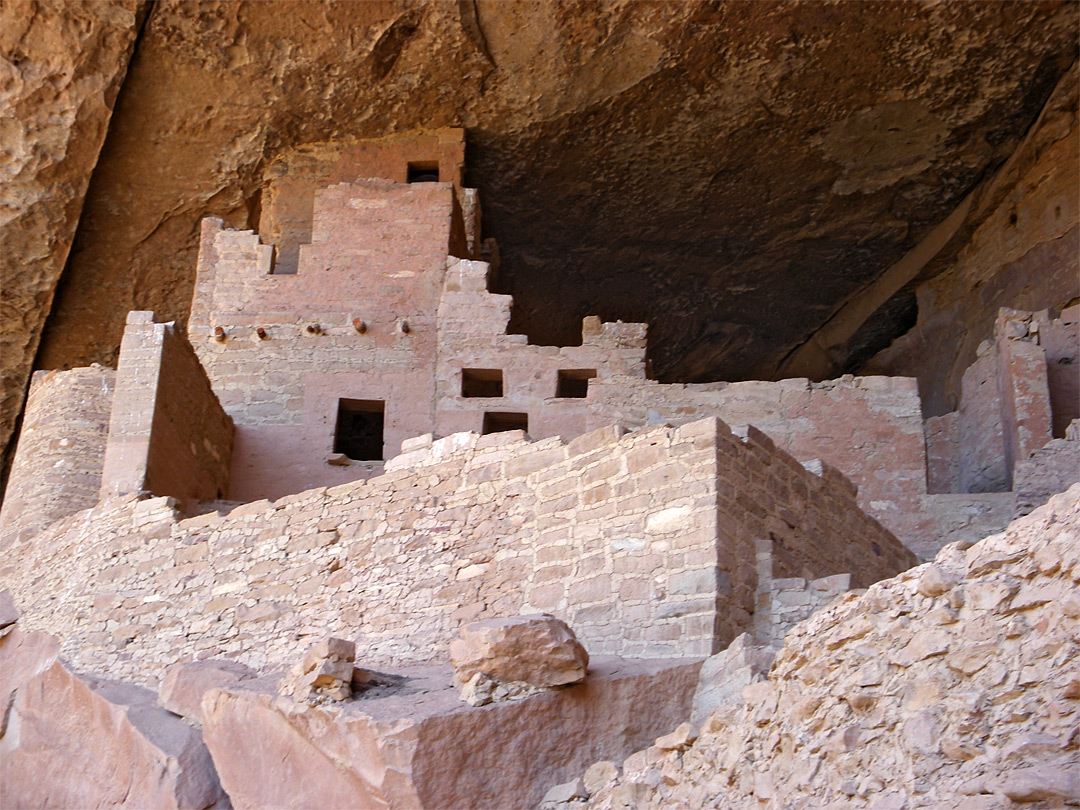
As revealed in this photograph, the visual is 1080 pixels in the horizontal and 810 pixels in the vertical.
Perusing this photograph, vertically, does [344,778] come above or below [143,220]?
below

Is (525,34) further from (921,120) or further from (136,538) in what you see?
(136,538)

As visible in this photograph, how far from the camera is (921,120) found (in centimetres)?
1725

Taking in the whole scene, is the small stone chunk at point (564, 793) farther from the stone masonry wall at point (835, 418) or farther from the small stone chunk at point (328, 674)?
the stone masonry wall at point (835, 418)

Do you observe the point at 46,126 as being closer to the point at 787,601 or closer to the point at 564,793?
the point at 787,601

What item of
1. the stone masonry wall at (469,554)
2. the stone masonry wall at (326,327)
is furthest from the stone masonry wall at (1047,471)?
the stone masonry wall at (326,327)

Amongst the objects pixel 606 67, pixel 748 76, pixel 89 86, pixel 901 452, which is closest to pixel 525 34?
pixel 606 67

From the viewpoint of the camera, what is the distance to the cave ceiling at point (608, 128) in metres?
15.5

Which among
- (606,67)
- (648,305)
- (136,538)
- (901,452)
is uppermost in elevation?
(606,67)

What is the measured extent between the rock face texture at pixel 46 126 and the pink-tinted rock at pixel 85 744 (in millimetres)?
7265

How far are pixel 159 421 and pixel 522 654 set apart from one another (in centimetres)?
668

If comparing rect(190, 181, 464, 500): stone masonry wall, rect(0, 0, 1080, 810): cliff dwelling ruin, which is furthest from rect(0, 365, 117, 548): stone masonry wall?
rect(190, 181, 464, 500): stone masonry wall

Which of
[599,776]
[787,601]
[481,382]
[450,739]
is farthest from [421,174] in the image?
[599,776]

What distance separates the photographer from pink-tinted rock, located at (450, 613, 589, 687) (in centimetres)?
639

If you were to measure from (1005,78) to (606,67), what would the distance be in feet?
17.2
